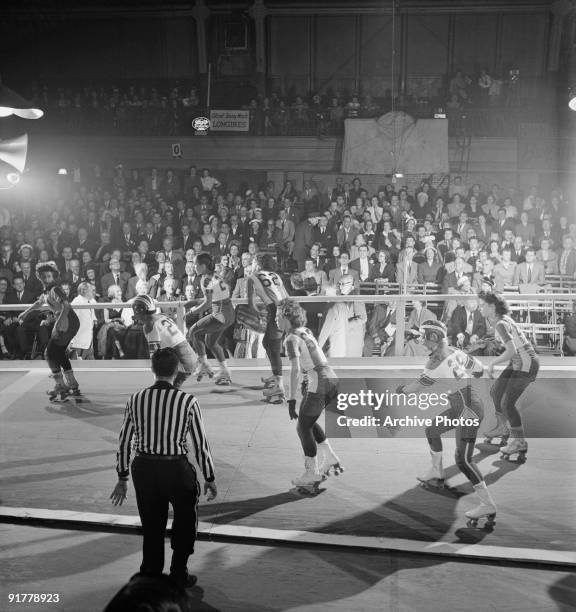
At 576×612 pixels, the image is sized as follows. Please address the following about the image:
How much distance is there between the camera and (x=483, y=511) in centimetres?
640

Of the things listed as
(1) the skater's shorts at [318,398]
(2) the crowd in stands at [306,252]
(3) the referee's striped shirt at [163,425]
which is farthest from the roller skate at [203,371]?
(3) the referee's striped shirt at [163,425]

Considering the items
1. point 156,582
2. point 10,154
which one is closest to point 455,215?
point 10,154

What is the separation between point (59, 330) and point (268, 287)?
2.85m

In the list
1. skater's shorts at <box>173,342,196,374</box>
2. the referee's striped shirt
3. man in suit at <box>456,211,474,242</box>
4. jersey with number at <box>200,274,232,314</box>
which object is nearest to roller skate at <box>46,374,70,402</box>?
skater's shorts at <box>173,342,196,374</box>

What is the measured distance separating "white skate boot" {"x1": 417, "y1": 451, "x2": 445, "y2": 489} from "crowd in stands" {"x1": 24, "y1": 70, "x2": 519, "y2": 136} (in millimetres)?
15564

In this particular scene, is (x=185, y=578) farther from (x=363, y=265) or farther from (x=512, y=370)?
(x=363, y=265)

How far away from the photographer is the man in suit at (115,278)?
14.0m

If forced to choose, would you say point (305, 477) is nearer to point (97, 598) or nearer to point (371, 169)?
point (97, 598)

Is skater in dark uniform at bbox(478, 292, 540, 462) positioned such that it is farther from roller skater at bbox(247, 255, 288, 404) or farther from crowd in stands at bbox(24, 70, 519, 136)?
crowd in stands at bbox(24, 70, 519, 136)

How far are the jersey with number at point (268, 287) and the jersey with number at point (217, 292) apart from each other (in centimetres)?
77

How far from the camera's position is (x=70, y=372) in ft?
33.4

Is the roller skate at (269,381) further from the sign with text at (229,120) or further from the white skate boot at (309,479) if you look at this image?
the sign with text at (229,120)

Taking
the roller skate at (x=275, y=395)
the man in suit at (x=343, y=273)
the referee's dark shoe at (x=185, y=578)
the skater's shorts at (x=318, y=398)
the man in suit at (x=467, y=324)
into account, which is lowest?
the referee's dark shoe at (x=185, y=578)

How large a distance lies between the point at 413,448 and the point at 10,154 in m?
5.76
